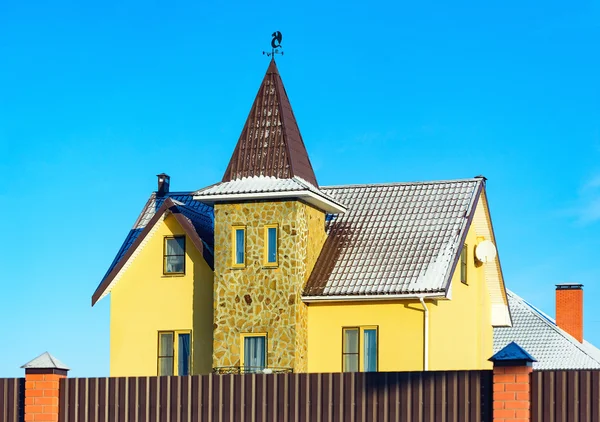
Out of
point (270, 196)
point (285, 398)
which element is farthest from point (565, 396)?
point (270, 196)

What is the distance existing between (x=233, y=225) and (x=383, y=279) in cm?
318

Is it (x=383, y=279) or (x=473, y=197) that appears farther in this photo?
(x=473, y=197)

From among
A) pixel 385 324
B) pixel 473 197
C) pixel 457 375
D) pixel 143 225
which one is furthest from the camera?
pixel 143 225

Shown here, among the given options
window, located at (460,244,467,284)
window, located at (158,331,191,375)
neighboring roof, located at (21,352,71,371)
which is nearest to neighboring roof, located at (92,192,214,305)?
window, located at (158,331,191,375)

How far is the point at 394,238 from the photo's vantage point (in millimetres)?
23812

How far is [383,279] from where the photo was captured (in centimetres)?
2272

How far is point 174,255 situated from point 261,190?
3.14m

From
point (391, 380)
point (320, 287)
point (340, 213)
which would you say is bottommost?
point (391, 380)

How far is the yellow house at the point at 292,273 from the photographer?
22.5 meters

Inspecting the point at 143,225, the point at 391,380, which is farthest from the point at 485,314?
the point at 391,380

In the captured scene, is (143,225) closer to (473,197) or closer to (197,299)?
(197,299)

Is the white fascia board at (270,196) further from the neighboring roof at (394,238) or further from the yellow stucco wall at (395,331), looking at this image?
the yellow stucco wall at (395,331)

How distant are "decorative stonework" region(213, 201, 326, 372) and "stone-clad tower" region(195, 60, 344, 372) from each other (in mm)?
19

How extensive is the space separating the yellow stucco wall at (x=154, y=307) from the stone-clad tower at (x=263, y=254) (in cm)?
117
